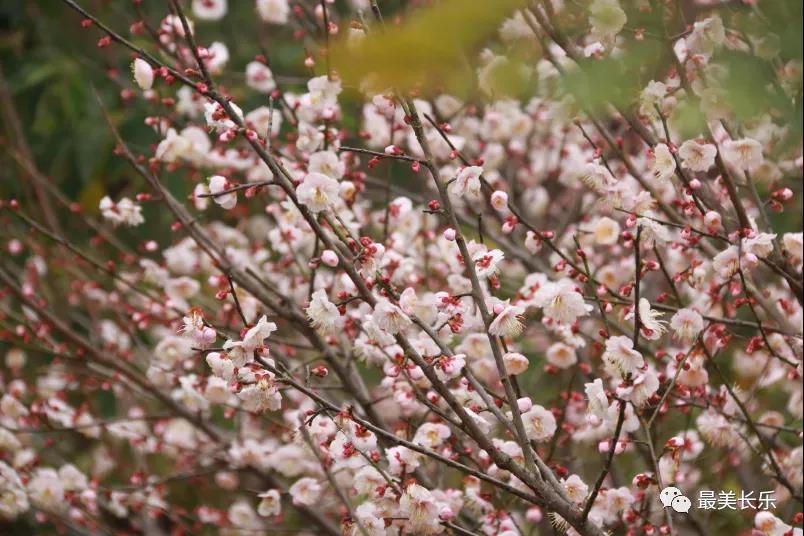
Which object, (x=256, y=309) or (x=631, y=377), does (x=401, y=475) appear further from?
(x=256, y=309)

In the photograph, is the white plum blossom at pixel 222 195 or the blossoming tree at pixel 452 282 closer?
the blossoming tree at pixel 452 282

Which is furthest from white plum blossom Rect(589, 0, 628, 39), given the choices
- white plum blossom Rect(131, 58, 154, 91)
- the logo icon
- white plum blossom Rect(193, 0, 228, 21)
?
white plum blossom Rect(193, 0, 228, 21)

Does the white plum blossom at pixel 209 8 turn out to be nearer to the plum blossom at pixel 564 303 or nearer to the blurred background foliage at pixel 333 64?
the blurred background foliage at pixel 333 64

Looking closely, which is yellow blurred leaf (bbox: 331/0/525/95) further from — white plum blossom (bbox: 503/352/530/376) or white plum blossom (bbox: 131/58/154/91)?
white plum blossom (bbox: 131/58/154/91)

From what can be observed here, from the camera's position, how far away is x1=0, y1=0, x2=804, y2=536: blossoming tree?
6.28ft

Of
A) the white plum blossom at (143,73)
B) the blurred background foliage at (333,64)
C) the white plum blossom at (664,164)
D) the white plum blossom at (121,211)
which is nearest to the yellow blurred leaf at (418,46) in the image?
the blurred background foliage at (333,64)

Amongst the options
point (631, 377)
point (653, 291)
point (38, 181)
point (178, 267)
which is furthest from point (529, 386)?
point (38, 181)

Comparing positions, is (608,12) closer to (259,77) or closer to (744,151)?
(744,151)

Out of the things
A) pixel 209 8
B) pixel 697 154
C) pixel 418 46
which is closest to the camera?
pixel 418 46

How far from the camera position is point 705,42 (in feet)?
7.56

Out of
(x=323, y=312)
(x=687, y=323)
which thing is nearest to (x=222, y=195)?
(x=323, y=312)

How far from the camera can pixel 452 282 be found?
269 centimetres

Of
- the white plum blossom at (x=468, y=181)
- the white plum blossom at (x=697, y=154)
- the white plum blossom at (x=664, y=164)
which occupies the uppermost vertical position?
the white plum blossom at (x=697, y=154)

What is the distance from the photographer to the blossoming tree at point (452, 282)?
191 cm
